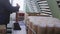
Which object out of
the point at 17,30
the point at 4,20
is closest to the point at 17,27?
the point at 17,30

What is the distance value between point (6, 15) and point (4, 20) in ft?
0.42

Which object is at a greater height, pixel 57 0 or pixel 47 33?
pixel 57 0

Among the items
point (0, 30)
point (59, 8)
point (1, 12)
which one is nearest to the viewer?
point (59, 8)

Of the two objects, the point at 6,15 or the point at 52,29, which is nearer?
the point at 52,29

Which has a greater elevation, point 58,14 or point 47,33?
point 58,14

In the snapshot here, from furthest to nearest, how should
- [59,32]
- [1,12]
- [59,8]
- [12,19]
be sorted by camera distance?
[12,19]
[1,12]
[59,8]
[59,32]

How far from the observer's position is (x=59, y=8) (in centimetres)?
188

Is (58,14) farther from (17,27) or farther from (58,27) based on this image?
(17,27)

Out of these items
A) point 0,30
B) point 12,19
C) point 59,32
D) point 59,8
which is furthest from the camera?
point 12,19

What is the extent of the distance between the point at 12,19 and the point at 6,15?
2.70 ft

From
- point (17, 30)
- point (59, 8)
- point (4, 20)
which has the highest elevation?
point (59, 8)

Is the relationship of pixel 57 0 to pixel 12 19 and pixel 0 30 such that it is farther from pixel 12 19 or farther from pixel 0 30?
pixel 12 19

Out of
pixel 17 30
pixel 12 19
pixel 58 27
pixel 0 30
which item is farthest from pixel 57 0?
pixel 12 19

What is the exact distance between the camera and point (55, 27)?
142cm
